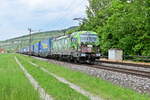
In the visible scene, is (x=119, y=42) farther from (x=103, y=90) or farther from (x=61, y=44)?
(x=103, y=90)

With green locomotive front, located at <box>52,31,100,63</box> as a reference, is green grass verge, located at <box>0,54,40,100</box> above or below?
below

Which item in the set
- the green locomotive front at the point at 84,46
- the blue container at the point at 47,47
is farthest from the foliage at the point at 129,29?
the green locomotive front at the point at 84,46

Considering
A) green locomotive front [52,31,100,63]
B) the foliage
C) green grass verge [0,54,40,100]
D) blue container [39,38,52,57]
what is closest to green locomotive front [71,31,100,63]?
green locomotive front [52,31,100,63]

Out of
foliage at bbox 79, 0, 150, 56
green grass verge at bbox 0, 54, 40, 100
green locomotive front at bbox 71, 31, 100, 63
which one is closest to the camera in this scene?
green grass verge at bbox 0, 54, 40, 100

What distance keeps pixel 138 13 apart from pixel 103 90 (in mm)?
28615

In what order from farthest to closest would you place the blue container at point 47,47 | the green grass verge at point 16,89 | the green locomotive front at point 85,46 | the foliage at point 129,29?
Result: 1. the blue container at point 47,47
2. the foliage at point 129,29
3. the green locomotive front at point 85,46
4. the green grass verge at point 16,89

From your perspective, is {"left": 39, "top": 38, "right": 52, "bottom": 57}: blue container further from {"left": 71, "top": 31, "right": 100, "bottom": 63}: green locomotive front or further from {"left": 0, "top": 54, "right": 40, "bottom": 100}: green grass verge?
{"left": 0, "top": 54, "right": 40, "bottom": 100}: green grass verge

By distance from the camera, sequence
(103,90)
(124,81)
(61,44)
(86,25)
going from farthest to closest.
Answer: (86,25) < (61,44) < (124,81) < (103,90)

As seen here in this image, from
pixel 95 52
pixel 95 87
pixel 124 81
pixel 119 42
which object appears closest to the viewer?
pixel 95 87

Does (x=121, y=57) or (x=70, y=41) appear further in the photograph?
(x=121, y=57)

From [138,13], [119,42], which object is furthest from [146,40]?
[119,42]

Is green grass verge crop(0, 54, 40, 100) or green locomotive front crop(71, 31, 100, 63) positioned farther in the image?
green locomotive front crop(71, 31, 100, 63)

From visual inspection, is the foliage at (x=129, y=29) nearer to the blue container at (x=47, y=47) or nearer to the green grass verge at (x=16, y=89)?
the blue container at (x=47, y=47)

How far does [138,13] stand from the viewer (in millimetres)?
39344
